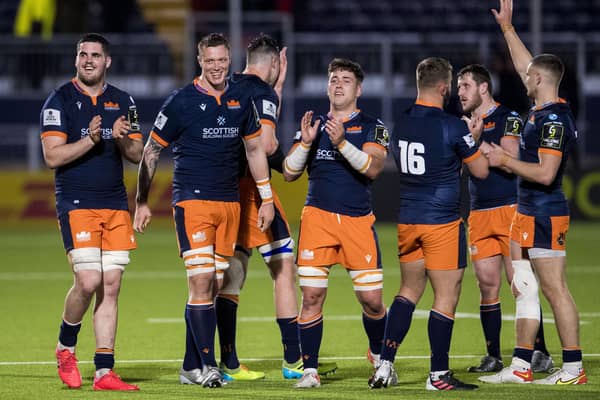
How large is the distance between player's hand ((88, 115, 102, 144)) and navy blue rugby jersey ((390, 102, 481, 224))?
1.86 metres

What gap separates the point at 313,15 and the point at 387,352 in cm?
1961

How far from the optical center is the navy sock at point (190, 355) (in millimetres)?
7586

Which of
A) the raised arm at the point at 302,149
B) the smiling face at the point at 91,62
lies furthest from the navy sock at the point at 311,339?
the smiling face at the point at 91,62

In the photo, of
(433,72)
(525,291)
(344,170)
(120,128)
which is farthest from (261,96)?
(525,291)

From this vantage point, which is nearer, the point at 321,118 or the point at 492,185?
the point at 321,118

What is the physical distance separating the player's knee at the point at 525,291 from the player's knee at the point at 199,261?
6.57 ft

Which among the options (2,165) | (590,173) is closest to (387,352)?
(590,173)

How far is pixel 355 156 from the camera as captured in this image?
7.34 m

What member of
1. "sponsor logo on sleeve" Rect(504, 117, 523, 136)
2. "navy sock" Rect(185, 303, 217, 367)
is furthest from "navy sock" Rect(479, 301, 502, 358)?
"navy sock" Rect(185, 303, 217, 367)

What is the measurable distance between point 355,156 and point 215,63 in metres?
1.09

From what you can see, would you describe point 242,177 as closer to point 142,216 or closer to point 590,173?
point 142,216

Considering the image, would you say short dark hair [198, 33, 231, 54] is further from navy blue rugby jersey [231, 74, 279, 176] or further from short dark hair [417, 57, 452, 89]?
short dark hair [417, 57, 452, 89]

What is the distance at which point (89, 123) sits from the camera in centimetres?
751

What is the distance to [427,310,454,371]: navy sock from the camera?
7.27 m
